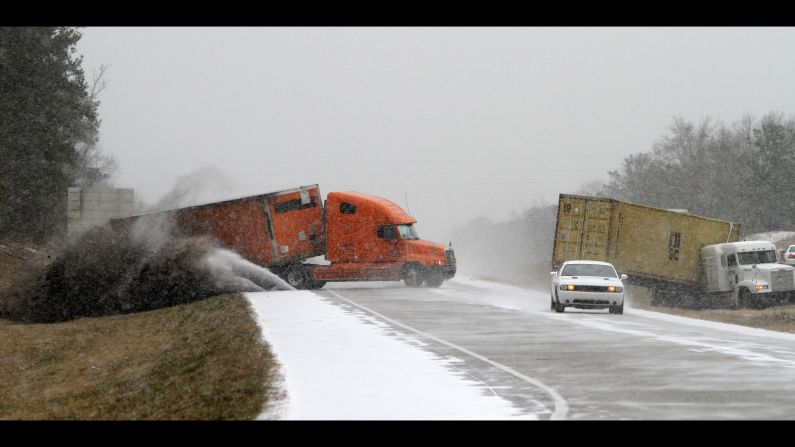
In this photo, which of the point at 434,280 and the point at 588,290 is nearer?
the point at 588,290

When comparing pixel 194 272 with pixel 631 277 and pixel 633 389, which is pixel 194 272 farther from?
pixel 633 389

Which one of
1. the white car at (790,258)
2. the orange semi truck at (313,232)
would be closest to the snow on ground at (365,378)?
the orange semi truck at (313,232)

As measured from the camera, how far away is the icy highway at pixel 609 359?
13492mm

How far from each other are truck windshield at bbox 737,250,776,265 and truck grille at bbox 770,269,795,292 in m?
1.39

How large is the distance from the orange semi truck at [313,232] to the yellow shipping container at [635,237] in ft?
18.7

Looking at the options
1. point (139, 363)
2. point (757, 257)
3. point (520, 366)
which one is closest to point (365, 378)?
point (520, 366)

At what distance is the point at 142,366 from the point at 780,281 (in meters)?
24.8

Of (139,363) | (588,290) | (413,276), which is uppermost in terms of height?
(588,290)

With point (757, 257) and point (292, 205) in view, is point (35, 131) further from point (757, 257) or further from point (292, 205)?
point (757, 257)

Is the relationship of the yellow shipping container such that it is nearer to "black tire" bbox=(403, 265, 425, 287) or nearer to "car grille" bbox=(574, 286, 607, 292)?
"black tire" bbox=(403, 265, 425, 287)

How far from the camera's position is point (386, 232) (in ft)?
148

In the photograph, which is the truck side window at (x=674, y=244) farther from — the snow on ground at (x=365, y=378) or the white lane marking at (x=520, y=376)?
the snow on ground at (x=365, y=378)

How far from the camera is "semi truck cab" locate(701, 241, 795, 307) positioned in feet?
137
